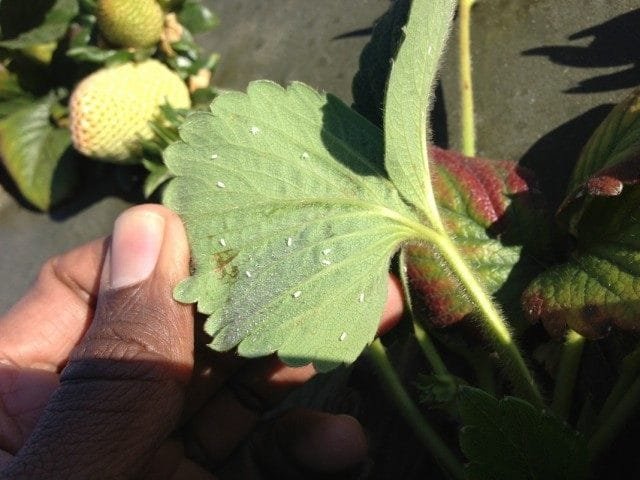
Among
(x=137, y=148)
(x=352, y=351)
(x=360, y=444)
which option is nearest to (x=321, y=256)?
(x=352, y=351)

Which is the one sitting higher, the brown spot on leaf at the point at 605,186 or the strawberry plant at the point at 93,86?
the brown spot on leaf at the point at 605,186

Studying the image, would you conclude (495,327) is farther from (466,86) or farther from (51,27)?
(51,27)

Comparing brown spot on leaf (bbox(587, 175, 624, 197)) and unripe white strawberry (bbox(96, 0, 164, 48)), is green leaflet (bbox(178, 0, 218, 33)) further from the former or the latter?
brown spot on leaf (bbox(587, 175, 624, 197))

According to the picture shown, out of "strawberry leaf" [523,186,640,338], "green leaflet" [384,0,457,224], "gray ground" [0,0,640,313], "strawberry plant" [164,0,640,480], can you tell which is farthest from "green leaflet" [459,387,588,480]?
A: "gray ground" [0,0,640,313]

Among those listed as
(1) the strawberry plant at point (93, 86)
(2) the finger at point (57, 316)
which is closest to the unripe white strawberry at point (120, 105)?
(1) the strawberry plant at point (93, 86)

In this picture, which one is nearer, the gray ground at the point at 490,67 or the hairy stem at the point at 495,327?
the hairy stem at the point at 495,327

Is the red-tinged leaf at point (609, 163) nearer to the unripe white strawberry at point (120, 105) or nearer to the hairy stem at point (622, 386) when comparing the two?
the hairy stem at point (622, 386)
